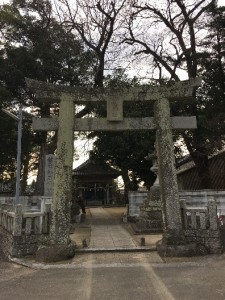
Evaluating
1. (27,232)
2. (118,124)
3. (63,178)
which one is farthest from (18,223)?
(118,124)

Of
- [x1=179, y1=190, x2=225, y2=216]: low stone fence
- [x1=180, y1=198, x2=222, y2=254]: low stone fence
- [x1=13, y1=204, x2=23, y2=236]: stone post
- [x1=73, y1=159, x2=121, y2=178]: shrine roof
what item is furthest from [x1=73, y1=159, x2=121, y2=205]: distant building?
[x1=13, y1=204, x2=23, y2=236]: stone post

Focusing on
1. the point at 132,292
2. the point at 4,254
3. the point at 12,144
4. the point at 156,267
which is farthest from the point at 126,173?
the point at 132,292

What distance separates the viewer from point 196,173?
91.5 ft

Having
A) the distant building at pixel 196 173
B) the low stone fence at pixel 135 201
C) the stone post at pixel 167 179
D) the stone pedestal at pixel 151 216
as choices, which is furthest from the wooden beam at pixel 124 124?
the distant building at pixel 196 173

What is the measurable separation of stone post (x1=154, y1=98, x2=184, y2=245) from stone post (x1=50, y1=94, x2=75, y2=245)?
2683 millimetres

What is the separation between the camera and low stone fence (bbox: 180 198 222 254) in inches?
380

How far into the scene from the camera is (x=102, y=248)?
10.3m

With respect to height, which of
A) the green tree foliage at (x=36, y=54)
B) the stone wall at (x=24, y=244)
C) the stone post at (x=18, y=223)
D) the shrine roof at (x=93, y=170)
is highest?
the green tree foliage at (x=36, y=54)

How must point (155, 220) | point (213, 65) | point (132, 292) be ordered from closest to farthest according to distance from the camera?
point (132, 292), point (155, 220), point (213, 65)

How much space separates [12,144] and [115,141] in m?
7.50

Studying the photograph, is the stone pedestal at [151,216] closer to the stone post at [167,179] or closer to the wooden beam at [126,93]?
the stone post at [167,179]

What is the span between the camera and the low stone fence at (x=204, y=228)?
31.7 ft

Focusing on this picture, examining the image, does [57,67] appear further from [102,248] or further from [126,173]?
[102,248]

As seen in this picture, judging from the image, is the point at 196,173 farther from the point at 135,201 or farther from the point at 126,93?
the point at 126,93
